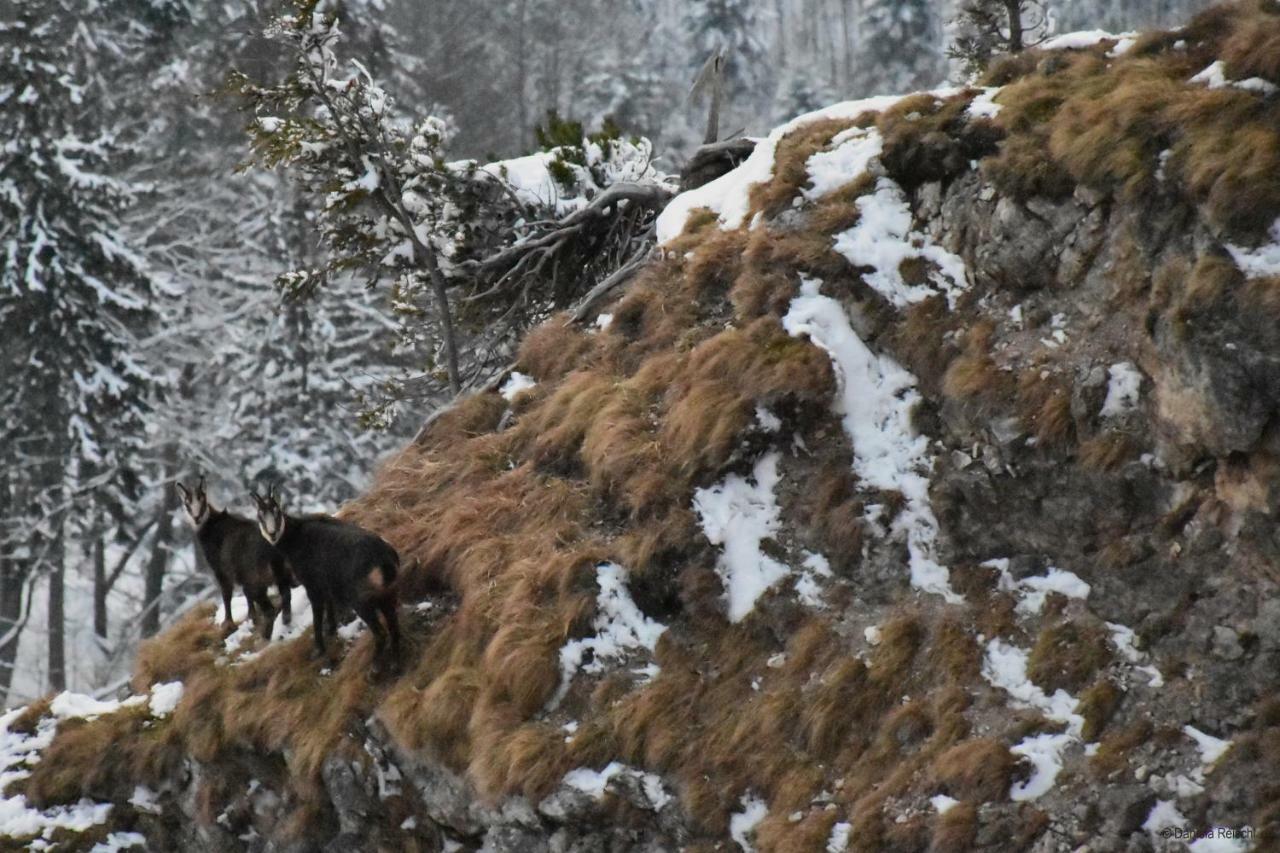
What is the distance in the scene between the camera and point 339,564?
806cm

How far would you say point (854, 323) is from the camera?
8.57 metres

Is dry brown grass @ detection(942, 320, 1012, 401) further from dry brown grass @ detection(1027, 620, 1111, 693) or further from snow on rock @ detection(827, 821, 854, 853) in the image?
snow on rock @ detection(827, 821, 854, 853)

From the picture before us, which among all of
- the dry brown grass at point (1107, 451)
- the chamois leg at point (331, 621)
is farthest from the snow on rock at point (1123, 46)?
the chamois leg at point (331, 621)

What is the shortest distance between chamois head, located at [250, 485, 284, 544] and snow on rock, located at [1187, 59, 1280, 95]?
6.81m

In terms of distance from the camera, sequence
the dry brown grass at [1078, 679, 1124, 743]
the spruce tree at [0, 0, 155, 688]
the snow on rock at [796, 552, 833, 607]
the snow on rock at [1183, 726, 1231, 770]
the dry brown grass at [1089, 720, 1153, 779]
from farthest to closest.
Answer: the spruce tree at [0, 0, 155, 688]
the snow on rock at [796, 552, 833, 607]
the dry brown grass at [1078, 679, 1124, 743]
the dry brown grass at [1089, 720, 1153, 779]
the snow on rock at [1183, 726, 1231, 770]

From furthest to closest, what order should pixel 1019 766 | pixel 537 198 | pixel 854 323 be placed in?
pixel 537 198 < pixel 854 323 < pixel 1019 766

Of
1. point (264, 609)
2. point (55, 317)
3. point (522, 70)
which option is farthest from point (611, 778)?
point (522, 70)

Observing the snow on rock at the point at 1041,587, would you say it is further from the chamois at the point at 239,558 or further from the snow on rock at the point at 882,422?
the chamois at the point at 239,558

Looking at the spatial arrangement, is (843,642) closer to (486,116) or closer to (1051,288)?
(1051,288)

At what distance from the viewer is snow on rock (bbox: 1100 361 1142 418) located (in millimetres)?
6816

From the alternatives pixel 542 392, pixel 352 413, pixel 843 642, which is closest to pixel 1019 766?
pixel 843 642

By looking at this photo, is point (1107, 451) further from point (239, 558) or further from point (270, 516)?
point (239, 558)

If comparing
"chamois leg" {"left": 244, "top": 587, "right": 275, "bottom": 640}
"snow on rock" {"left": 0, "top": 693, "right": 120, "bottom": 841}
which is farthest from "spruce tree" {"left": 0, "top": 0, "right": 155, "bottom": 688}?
"chamois leg" {"left": 244, "top": 587, "right": 275, "bottom": 640}

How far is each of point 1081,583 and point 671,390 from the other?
341 centimetres
